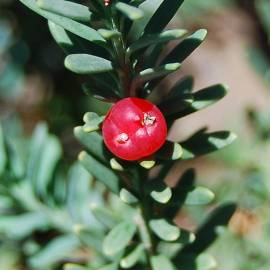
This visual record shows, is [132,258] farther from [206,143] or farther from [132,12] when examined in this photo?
[132,12]

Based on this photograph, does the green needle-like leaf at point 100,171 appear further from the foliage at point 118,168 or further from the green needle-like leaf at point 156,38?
the green needle-like leaf at point 156,38

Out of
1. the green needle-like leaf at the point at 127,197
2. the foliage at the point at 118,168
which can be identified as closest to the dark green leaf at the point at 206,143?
the foliage at the point at 118,168

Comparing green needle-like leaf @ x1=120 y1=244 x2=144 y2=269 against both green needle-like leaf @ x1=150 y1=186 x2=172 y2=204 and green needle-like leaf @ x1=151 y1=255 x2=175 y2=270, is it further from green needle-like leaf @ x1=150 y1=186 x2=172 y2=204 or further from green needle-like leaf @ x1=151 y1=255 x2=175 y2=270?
green needle-like leaf @ x1=150 y1=186 x2=172 y2=204

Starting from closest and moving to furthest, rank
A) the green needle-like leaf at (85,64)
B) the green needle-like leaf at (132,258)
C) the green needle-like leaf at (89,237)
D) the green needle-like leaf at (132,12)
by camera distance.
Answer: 1. the green needle-like leaf at (132,12)
2. the green needle-like leaf at (85,64)
3. the green needle-like leaf at (132,258)
4. the green needle-like leaf at (89,237)

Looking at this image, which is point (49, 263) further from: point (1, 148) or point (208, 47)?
point (208, 47)

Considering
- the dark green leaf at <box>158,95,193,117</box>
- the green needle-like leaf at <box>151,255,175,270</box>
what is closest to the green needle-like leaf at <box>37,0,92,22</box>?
the dark green leaf at <box>158,95,193,117</box>
